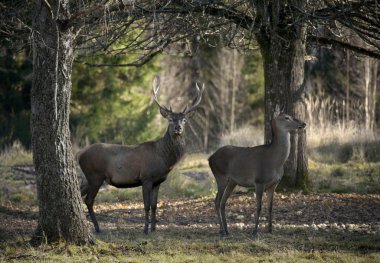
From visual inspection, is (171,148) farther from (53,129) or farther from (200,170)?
(200,170)

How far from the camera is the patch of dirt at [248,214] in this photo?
1164cm

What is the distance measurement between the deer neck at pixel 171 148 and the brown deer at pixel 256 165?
730 millimetres

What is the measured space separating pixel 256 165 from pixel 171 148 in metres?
1.72

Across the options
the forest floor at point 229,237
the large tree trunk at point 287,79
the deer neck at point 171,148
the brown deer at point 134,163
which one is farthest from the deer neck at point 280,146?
the large tree trunk at point 287,79

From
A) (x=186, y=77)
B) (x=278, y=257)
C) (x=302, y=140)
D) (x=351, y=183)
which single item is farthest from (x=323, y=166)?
(x=186, y=77)

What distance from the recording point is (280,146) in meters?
11.3

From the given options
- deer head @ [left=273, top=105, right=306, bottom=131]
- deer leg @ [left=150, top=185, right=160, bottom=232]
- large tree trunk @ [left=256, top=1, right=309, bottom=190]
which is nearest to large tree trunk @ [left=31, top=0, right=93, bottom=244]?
deer leg @ [left=150, top=185, right=160, bottom=232]

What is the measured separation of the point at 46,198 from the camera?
903cm

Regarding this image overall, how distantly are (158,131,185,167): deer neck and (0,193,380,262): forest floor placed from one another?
120 centimetres

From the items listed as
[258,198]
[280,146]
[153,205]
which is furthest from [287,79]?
[153,205]

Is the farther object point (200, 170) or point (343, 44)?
point (200, 170)

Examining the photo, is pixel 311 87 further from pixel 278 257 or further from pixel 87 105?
pixel 278 257

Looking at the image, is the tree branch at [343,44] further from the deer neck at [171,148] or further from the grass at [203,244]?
the deer neck at [171,148]

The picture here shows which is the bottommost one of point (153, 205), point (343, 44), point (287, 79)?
point (153, 205)
